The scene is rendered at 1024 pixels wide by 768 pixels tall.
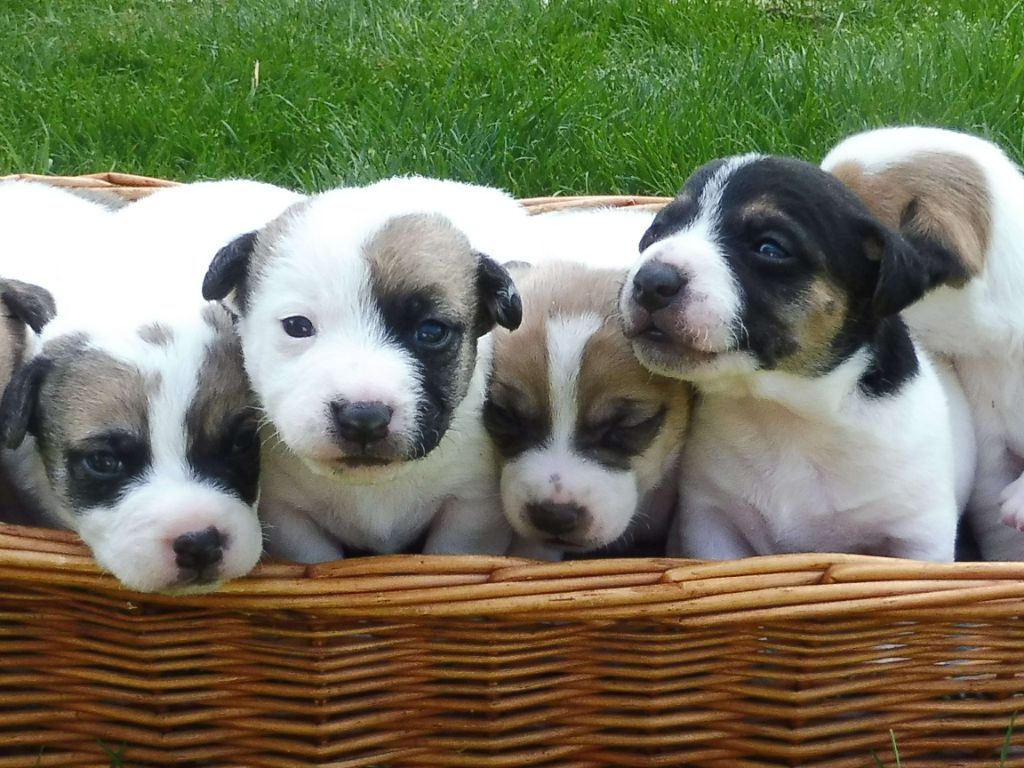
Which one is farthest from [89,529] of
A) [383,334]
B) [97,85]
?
[97,85]

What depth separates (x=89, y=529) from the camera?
2.44m

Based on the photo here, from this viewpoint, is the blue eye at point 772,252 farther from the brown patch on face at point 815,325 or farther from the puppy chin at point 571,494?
the puppy chin at point 571,494

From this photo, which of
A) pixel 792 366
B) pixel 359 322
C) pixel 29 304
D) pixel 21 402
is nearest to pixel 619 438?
pixel 792 366

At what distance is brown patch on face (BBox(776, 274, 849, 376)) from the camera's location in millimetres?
2494

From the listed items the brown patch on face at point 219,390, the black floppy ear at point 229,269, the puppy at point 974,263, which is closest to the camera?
the brown patch on face at point 219,390

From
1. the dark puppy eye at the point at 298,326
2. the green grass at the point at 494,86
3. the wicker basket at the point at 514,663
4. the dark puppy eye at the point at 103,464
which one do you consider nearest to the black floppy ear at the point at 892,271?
the wicker basket at the point at 514,663

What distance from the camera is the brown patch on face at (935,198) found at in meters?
2.87

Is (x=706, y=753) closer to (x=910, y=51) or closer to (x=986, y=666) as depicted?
(x=986, y=666)

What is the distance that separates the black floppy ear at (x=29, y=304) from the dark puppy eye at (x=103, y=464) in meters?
0.50

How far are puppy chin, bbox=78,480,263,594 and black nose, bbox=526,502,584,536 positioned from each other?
2.05 feet

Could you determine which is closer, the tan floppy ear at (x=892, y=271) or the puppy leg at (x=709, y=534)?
the tan floppy ear at (x=892, y=271)

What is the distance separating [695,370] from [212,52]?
4.74 metres

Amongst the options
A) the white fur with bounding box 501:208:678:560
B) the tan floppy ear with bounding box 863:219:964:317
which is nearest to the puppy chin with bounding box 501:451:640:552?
the white fur with bounding box 501:208:678:560

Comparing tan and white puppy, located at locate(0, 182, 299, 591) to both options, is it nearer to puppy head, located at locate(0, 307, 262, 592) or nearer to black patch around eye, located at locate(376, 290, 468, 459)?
puppy head, located at locate(0, 307, 262, 592)
